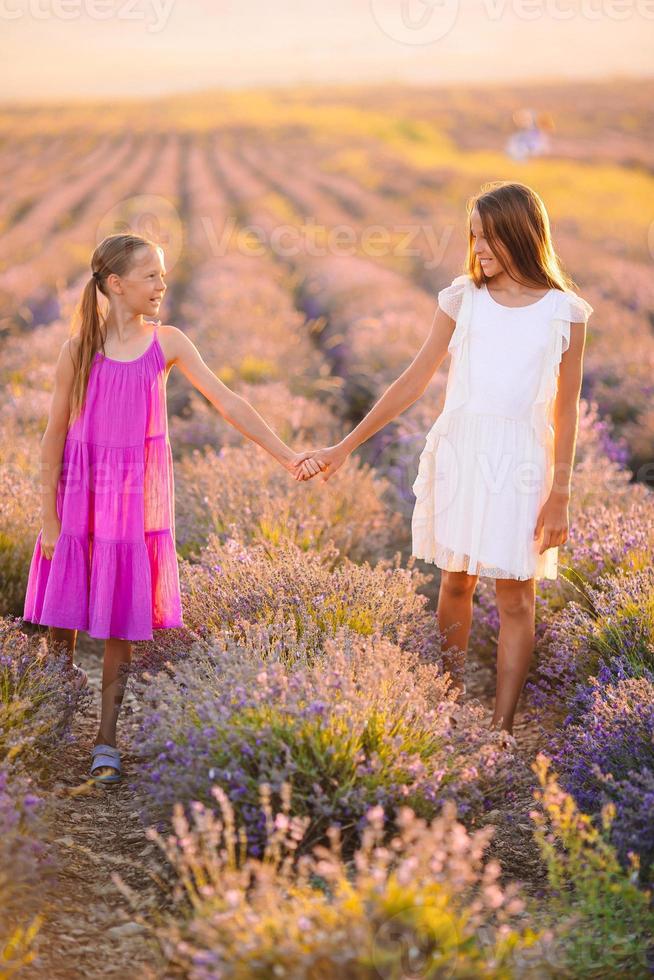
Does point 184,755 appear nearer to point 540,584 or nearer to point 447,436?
point 447,436

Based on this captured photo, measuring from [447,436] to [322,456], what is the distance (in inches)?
22.7

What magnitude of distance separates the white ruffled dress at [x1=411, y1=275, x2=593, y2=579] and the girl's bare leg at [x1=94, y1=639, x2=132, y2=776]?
1113mm

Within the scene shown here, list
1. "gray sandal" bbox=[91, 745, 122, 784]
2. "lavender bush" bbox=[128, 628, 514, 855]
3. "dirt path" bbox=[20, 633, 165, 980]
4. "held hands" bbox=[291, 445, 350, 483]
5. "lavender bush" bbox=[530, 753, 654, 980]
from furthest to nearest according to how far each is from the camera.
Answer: "held hands" bbox=[291, 445, 350, 483] < "gray sandal" bbox=[91, 745, 122, 784] < "lavender bush" bbox=[128, 628, 514, 855] < "dirt path" bbox=[20, 633, 165, 980] < "lavender bush" bbox=[530, 753, 654, 980]

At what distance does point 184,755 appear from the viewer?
2334mm

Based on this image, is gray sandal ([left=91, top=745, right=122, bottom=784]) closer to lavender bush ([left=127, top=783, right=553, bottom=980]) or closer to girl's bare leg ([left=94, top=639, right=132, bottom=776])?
girl's bare leg ([left=94, top=639, right=132, bottom=776])

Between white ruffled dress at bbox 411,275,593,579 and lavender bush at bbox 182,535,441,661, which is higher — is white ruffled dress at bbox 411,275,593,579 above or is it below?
above

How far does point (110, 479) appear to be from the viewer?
2965 millimetres

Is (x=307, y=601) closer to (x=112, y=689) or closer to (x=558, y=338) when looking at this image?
(x=112, y=689)

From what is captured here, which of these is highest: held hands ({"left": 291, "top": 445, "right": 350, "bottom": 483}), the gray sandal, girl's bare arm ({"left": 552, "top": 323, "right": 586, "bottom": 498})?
girl's bare arm ({"left": 552, "top": 323, "right": 586, "bottom": 498})

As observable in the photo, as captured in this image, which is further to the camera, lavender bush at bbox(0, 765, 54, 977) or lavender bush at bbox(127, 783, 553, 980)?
lavender bush at bbox(0, 765, 54, 977)

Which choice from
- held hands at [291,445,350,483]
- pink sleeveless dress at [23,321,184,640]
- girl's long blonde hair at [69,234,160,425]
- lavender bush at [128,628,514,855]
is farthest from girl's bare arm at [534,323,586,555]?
girl's long blonde hair at [69,234,160,425]

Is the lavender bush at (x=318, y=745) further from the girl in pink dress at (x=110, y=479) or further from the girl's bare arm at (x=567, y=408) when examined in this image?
the girl's bare arm at (x=567, y=408)

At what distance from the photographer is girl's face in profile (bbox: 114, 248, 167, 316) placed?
2941 mm

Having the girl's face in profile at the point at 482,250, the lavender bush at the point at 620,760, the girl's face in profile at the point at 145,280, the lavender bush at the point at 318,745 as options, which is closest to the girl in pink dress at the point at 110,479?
the girl's face in profile at the point at 145,280
